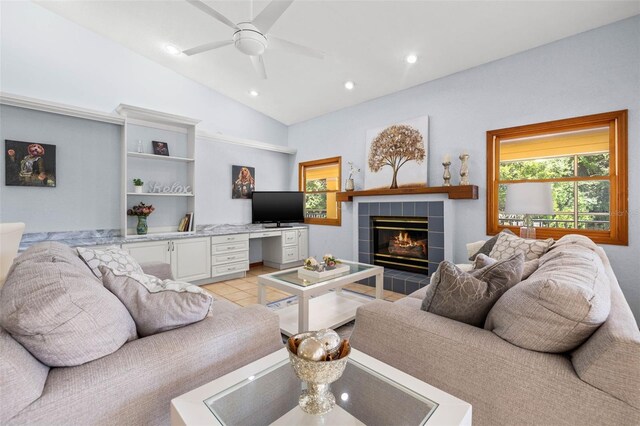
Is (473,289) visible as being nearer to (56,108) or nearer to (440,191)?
(440,191)

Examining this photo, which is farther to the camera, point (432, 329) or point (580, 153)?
point (580, 153)

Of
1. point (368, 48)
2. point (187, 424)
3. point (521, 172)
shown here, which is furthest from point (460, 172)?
point (187, 424)

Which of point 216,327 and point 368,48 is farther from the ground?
point 368,48

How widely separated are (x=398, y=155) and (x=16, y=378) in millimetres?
4106

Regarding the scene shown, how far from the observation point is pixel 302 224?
18.5ft

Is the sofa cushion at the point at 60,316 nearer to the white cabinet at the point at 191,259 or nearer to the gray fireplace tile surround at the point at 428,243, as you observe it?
the white cabinet at the point at 191,259

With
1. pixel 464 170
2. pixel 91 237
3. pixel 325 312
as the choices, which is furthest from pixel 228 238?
pixel 464 170

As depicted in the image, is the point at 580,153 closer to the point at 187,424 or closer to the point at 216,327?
the point at 216,327

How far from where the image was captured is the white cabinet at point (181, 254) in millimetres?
3516

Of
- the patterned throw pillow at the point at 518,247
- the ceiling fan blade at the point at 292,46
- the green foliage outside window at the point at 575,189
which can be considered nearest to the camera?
the patterned throw pillow at the point at 518,247

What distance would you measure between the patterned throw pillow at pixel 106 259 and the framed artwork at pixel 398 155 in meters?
3.35

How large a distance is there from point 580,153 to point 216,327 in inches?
148

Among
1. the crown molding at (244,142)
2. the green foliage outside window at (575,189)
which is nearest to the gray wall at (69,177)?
the crown molding at (244,142)

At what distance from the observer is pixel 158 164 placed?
4.19 metres
